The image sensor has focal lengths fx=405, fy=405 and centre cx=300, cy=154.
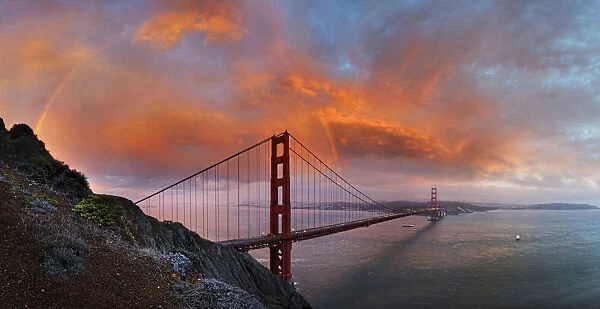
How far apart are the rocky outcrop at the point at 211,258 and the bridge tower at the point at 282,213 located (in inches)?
335

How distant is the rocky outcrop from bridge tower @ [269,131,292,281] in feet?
27.9

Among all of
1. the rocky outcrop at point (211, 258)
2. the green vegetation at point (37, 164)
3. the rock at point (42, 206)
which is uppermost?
the green vegetation at point (37, 164)

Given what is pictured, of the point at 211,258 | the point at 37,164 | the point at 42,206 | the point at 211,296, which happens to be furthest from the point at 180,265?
the point at 211,258

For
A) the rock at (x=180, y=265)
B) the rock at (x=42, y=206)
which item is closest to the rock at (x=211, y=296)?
the rock at (x=180, y=265)

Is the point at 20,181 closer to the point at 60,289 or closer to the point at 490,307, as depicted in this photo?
the point at 60,289

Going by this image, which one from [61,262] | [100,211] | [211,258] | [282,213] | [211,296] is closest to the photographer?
[61,262]

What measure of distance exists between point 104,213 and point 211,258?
9553mm

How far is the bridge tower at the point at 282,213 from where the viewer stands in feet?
117

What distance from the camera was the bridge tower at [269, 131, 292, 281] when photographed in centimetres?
3553

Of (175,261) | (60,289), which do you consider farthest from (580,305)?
(60,289)

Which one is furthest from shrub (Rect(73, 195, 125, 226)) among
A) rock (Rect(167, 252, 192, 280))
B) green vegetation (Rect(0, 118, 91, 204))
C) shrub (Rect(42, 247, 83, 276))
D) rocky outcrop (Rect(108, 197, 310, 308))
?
shrub (Rect(42, 247, 83, 276))

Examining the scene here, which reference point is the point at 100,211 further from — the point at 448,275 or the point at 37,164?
the point at 448,275

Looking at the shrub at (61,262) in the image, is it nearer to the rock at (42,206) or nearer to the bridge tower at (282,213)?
the rock at (42,206)

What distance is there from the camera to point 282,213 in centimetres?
3828
